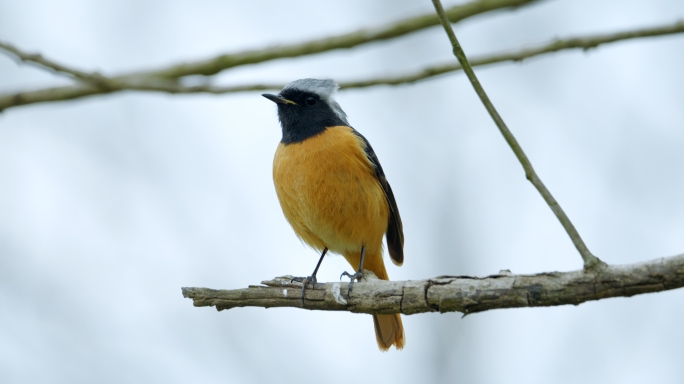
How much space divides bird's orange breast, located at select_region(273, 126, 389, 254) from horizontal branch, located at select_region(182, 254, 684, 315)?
1123 millimetres

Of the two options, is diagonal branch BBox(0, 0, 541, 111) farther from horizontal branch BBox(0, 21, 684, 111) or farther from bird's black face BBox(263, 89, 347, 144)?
bird's black face BBox(263, 89, 347, 144)

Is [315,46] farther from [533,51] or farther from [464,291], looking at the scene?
[464,291]

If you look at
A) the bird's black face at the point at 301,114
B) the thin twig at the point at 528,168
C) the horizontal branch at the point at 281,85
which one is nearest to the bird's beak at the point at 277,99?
the bird's black face at the point at 301,114

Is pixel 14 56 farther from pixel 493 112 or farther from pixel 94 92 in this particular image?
pixel 493 112

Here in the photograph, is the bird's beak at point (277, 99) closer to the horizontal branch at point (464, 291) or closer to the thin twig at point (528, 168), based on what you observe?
the horizontal branch at point (464, 291)

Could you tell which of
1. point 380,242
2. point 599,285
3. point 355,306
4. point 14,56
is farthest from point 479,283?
point 14,56

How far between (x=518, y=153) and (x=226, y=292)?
2.33 metres

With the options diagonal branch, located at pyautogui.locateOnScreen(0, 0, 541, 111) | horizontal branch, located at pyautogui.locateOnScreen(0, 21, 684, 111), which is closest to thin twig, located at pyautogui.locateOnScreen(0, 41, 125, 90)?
horizontal branch, located at pyautogui.locateOnScreen(0, 21, 684, 111)

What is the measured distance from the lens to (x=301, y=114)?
6.70 m

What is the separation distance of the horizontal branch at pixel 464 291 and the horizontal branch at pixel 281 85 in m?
1.54

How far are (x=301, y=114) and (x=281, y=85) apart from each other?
1230 mm

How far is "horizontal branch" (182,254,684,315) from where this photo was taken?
3.11 m

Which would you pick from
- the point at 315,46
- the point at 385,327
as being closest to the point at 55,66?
the point at 315,46

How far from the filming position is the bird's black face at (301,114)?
21.5 feet
